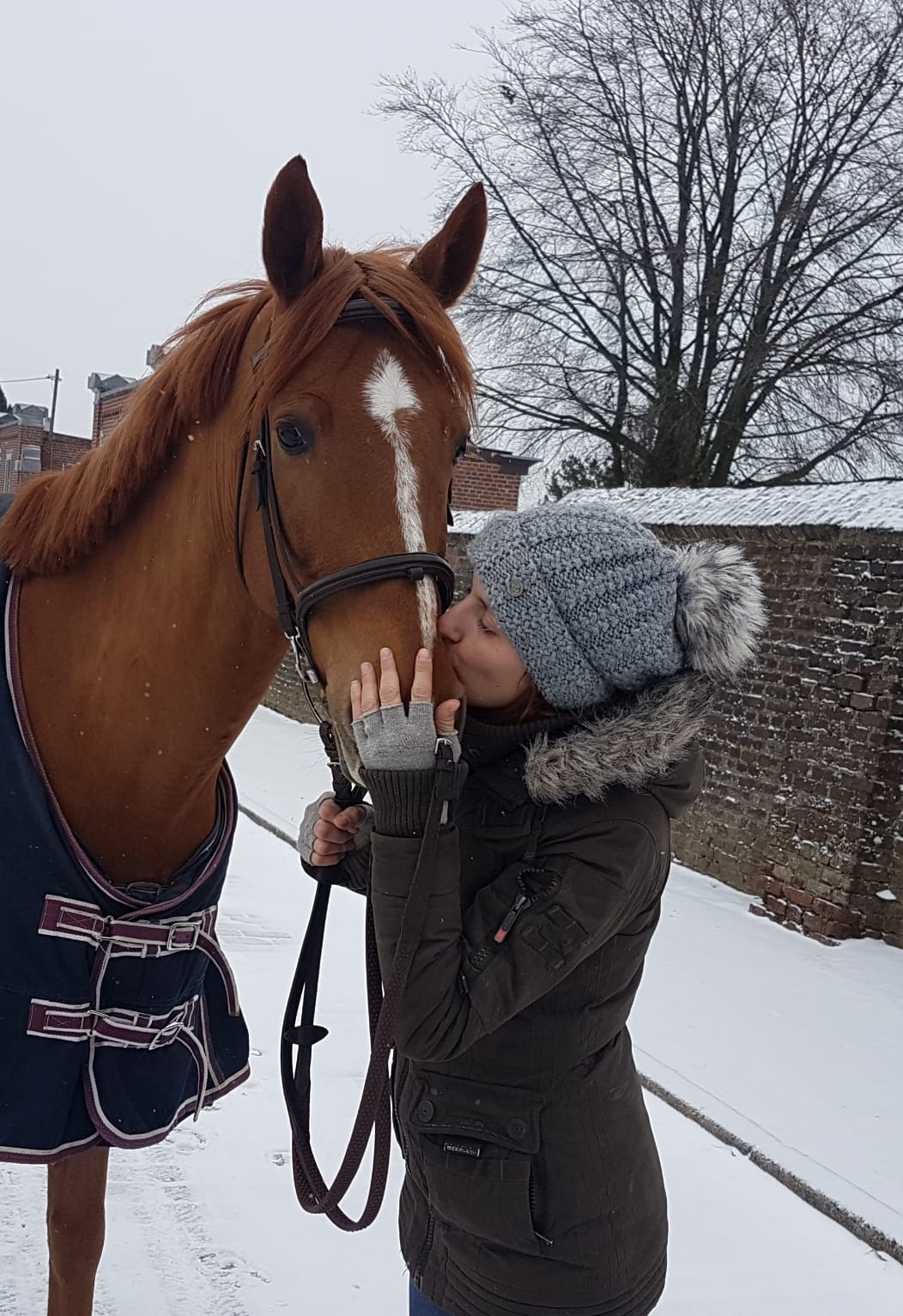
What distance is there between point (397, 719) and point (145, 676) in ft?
2.38

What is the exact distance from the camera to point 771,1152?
3.37 m

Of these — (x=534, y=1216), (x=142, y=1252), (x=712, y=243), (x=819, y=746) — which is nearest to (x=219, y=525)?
(x=534, y=1216)

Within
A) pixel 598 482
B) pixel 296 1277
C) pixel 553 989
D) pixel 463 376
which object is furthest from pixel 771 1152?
pixel 598 482

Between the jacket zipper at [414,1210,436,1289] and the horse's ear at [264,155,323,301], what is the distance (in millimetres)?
1539

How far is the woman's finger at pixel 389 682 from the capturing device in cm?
130

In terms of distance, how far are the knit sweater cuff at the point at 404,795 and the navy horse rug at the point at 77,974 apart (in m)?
0.76

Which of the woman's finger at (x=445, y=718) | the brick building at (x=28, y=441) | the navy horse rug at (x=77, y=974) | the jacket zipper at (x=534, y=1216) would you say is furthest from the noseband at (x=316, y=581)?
the brick building at (x=28, y=441)

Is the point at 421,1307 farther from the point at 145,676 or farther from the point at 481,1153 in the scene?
the point at 145,676

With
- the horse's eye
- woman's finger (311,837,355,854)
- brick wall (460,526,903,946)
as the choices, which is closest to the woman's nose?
the horse's eye

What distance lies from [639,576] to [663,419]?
1198 centimetres

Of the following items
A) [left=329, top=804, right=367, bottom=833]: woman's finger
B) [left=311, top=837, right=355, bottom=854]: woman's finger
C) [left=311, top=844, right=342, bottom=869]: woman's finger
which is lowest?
[left=311, top=844, right=342, bottom=869]: woman's finger

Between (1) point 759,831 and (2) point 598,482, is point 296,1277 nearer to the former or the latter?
(1) point 759,831

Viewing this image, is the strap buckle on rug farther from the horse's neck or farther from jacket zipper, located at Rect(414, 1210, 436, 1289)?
jacket zipper, located at Rect(414, 1210, 436, 1289)

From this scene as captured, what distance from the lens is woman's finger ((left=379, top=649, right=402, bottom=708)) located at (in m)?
1.30
